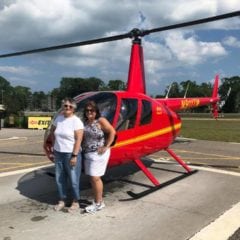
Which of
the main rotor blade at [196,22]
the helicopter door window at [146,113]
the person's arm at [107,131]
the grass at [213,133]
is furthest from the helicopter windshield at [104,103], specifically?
the grass at [213,133]

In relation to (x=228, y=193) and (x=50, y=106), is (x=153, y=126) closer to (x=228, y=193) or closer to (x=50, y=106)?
(x=228, y=193)

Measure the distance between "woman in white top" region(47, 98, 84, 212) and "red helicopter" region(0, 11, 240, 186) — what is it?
82 cm

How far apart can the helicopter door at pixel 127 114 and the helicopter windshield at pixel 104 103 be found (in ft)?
0.71

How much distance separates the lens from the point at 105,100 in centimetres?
824

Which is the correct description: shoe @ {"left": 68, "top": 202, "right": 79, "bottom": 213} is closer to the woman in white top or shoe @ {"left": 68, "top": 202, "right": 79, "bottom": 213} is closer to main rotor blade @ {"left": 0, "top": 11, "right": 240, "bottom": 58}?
the woman in white top

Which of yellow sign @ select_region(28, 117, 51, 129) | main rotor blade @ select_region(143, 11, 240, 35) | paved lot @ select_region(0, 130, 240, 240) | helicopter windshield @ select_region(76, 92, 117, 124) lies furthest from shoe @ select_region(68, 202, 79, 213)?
yellow sign @ select_region(28, 117, 51, 129)

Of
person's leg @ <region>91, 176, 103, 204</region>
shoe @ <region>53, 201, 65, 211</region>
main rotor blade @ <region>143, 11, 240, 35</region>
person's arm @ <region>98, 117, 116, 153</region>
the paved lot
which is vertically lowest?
the paved lot

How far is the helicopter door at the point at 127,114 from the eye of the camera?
834cm

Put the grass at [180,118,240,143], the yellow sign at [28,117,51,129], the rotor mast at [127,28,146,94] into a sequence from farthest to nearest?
the yellow sign at [28,117,51,129] → the grass at [180,118,240,143] → the rotor mast at [127,28,146,94]

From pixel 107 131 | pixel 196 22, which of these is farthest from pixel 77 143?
pixel 196 22

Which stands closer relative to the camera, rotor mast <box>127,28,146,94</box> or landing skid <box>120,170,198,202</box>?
landing skid <box>120,170,198,202</box>

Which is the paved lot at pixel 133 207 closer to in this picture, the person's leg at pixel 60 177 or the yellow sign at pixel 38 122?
the person's leg at pixel 60 177

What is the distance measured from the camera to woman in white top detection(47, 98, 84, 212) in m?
6.82

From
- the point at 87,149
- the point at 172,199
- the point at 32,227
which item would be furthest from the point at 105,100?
the point at 32,227
